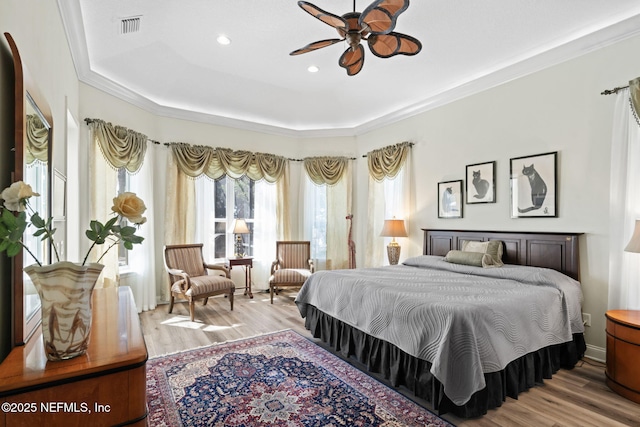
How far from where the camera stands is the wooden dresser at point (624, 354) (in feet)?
7.61

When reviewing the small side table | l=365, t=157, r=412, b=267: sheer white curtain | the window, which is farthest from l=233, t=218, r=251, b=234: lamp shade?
l=365, t=157, r=412, b=267: sheer white curtain

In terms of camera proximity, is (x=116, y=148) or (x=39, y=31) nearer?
(x=39, y=31)

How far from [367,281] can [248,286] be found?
2986mm

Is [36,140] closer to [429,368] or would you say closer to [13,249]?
[13,249]

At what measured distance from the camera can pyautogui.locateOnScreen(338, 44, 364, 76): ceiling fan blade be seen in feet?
8.75

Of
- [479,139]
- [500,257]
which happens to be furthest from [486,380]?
[479,139]

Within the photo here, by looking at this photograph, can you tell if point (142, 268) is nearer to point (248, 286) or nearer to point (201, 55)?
point (248, 286)

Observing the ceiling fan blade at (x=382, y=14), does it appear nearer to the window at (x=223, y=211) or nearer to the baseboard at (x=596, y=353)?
the baseboard at (x=596, y=353)

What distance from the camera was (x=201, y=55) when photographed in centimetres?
352

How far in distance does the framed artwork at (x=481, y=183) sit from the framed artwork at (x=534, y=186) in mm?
235

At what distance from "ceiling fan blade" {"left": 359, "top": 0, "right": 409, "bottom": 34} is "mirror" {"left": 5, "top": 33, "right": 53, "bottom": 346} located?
179 centimetres

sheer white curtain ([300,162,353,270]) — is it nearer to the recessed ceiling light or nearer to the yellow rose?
the recessed ceiling light

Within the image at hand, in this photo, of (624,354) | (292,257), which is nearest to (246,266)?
(292,257)

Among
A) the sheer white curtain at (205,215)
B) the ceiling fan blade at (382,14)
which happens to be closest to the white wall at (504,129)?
the sheer white curtain at (205,215)
